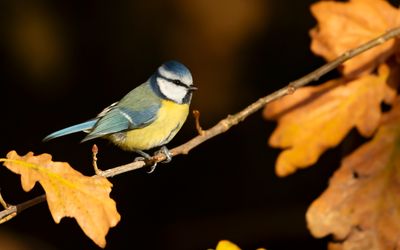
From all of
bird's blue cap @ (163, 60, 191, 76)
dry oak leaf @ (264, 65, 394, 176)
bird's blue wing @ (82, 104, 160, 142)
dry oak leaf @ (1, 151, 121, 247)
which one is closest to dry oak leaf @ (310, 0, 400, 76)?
dry oak leaf @ (264, 65, 394, 176)

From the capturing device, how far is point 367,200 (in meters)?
1.54

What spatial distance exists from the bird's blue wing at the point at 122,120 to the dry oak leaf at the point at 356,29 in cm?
48

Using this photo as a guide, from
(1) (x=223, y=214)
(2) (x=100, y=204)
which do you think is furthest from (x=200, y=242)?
(2) (x=100, y=204)

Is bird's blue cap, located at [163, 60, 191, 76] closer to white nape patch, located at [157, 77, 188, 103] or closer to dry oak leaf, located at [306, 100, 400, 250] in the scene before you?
white nape patch, located at [157, 77, 188, 103]

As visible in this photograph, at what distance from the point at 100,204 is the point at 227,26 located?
6.44 ft

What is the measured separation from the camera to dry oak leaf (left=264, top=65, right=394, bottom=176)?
1.58 meters

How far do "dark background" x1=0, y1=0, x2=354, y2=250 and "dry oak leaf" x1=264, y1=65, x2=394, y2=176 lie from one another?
0.91m

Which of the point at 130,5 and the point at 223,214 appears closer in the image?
the point at 223,214

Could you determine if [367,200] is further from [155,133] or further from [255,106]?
[155,133]

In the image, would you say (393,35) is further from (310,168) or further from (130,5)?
(130,5)

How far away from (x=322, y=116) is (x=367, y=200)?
24cm

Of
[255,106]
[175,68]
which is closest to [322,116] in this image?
[255,106]

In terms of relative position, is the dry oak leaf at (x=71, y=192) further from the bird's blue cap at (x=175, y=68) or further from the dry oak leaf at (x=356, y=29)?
the dry oak leaf at (x=356, y=29)

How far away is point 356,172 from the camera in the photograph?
158 cm
